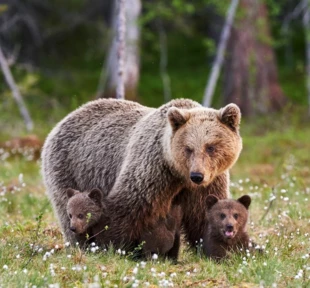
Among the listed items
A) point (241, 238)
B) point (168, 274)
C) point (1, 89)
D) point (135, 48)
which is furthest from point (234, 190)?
point (1, 89)

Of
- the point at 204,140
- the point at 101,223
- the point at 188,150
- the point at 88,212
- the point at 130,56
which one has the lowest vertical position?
the point at 101,223

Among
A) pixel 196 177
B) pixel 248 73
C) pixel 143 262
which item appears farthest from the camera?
pixel 248 73

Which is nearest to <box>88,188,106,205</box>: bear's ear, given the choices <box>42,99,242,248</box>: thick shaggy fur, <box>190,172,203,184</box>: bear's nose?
<box>42,99,242,248</box>: thick shaggy fur

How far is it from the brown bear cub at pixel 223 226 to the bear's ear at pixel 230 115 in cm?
75

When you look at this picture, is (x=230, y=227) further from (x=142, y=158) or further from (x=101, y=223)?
(x=101, y=223)

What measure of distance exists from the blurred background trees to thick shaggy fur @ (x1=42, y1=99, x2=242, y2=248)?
552cm

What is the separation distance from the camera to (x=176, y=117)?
7066 mm

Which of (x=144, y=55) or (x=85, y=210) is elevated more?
(x=144, y=55)

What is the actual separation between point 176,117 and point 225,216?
110cm

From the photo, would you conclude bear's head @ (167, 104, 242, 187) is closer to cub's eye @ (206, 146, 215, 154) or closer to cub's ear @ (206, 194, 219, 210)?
cub's eye @ (206, 146, 215, 154)

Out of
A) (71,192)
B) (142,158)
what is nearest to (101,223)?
(71,192)

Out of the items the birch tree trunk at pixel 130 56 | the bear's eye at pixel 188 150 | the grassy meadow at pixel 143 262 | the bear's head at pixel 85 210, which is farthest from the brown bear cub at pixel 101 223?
the birch tree trunk at pixel 130 56

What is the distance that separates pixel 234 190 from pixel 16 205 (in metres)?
3.28

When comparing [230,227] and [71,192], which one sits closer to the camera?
[230,227]
